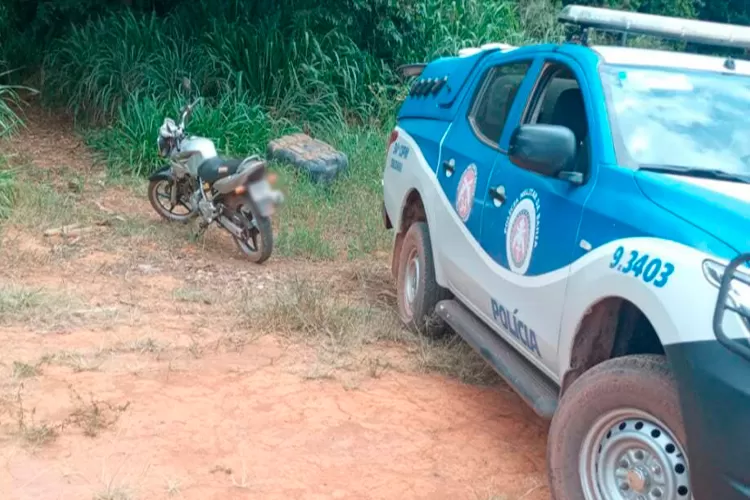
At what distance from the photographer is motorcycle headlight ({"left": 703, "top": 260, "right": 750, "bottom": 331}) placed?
2717mm

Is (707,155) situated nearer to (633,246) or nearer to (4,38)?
(633,246)

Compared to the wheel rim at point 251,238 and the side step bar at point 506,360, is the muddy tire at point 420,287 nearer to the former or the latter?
the side step bar at point 506,360

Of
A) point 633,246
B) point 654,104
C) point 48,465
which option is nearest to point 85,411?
point 48,465

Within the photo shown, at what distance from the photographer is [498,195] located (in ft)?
14.8

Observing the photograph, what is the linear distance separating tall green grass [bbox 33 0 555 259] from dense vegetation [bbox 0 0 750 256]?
0.02 meters

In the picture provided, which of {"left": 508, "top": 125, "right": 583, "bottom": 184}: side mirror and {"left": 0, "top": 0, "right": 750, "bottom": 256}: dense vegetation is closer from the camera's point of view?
{"left": 508, "top": 125, "right": 583, "bottom": 184}: side mirror

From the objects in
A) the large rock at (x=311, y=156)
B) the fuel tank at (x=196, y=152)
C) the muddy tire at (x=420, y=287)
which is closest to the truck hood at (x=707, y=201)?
the muddy tire at (x=420, y=287)

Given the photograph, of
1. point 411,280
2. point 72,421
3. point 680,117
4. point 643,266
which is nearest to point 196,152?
point 411,280

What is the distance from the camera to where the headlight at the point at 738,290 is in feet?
8.91

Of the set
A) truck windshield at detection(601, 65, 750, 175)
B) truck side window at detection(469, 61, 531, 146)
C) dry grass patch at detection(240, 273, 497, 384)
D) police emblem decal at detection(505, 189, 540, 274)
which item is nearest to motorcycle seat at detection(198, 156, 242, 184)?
dry grass patch at detection(240, 273, 497, 384)

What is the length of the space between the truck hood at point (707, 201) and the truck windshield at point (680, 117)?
0.75 feet

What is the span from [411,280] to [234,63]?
666cm

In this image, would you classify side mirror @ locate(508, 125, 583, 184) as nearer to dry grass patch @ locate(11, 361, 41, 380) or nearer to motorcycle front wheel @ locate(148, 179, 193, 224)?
dry grass patch @ locate(11, 361, 41, 380)

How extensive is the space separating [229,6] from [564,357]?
10.0 m
